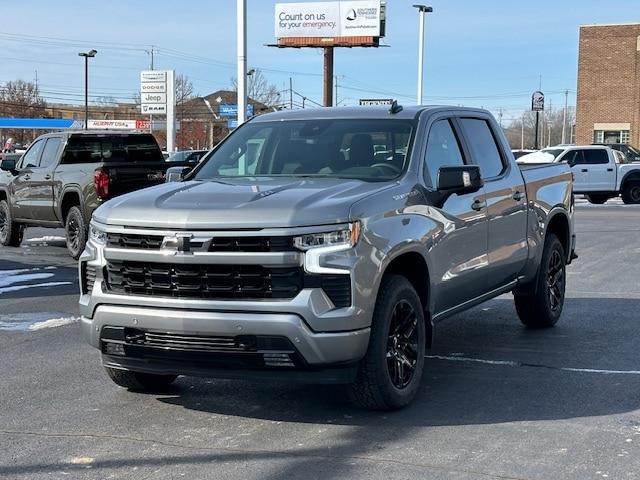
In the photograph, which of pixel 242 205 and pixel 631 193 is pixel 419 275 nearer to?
pixel 242 205

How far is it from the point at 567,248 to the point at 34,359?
5.22 m

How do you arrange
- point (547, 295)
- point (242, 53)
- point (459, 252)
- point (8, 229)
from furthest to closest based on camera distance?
point (242, 53) → point (8, 229) → point (547, 295) → point (459, 252)

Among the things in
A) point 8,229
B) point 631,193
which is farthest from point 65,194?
point 631,193

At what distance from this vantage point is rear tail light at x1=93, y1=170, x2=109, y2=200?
12.9 m

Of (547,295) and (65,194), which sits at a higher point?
(65,194)

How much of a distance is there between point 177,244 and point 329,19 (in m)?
47.9

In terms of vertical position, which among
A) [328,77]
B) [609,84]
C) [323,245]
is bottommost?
[323,245]

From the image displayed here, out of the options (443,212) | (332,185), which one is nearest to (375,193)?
(332,185)

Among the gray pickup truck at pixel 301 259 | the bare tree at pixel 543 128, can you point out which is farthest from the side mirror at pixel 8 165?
the bare tree at pixel 543 128

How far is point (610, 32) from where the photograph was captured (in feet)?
152

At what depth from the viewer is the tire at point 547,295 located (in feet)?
26.9

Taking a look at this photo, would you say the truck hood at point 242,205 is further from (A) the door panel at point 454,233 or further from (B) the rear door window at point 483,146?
(B) the rear door window at point 483,146

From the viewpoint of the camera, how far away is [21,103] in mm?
94000

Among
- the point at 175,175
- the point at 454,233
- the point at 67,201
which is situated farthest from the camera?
the point at 67,201
